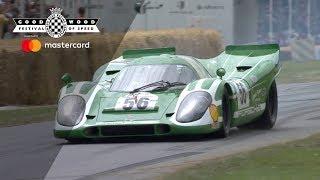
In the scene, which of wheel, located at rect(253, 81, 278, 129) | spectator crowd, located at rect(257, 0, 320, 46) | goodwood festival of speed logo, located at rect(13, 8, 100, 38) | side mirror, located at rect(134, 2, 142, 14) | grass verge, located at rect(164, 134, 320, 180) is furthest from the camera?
spectator crowd, located at rect(257, 0, 320, 46)

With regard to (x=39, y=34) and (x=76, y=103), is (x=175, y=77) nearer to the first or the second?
(x=76, y=103)

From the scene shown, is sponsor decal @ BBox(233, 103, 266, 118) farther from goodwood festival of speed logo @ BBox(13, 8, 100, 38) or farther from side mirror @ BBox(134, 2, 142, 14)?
side mirror @ BBox(134, 2, 142, 14)

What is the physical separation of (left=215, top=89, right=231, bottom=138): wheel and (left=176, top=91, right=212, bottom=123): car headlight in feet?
1.57

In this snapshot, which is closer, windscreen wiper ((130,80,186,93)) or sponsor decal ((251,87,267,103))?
windscreen wiper ((130,80,186,93))

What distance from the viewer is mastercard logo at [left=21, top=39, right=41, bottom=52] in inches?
780

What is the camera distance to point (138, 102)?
10953 millimetres

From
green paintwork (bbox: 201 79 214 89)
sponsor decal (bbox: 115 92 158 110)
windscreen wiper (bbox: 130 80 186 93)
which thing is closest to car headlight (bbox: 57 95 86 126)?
sponsor decal (bbox: 115 92 158 110)

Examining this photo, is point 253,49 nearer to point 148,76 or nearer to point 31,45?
point 148,76

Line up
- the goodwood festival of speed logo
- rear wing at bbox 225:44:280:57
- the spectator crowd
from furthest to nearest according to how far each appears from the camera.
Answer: the spectator crowd < the goodwood festival of speed logo < rear wing at bbox 225:44:280:57

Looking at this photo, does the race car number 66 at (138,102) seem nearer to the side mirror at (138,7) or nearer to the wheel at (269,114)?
the wheel at (269,114)

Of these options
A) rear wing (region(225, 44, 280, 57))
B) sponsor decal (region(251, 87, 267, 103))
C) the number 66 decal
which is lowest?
sponsor decal (region(251, 87, 267, 103))

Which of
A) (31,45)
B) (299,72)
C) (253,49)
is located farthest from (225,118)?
(299,72)

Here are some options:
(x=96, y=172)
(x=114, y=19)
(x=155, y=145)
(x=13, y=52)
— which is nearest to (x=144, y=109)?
(x=155, y=145)

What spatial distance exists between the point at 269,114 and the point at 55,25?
9565 millimetres
